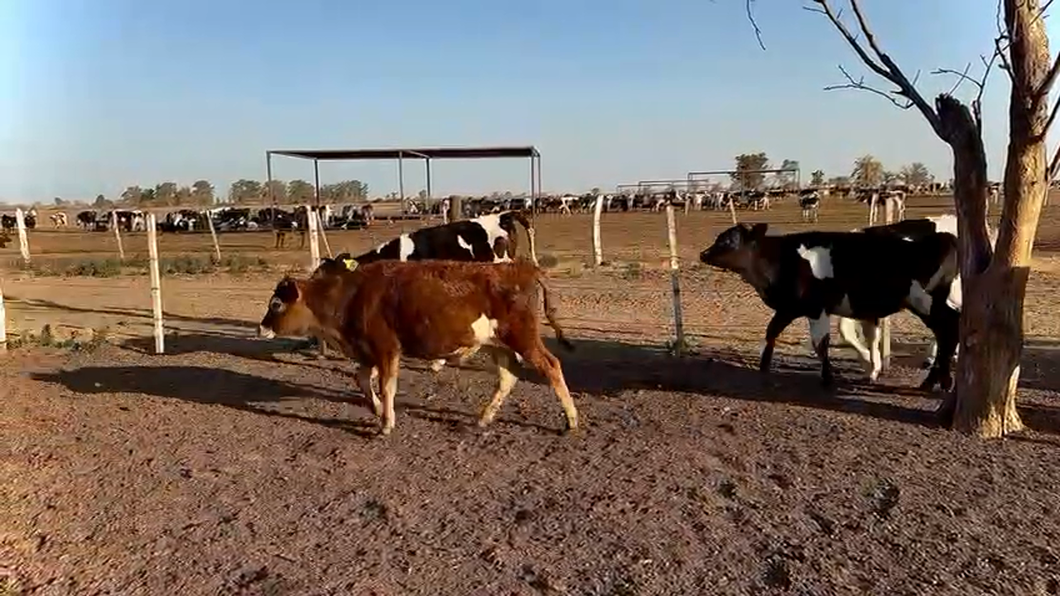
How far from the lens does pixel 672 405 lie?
8.39 meters

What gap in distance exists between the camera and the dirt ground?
4.86m

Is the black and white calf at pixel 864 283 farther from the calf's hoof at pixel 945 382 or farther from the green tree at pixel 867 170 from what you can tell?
the green tree at pixel 867 170

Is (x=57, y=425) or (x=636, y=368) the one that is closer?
(x=57, y=425)

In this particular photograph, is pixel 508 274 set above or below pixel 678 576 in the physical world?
above

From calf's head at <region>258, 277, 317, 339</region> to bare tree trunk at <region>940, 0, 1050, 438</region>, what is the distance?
540 centimetres

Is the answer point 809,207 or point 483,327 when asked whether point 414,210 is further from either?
point 483,327

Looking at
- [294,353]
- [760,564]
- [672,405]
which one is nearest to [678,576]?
[760,564]

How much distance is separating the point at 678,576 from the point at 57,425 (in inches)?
237

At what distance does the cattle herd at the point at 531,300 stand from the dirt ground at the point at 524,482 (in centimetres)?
44

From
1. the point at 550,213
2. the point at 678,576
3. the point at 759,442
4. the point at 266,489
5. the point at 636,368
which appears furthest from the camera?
the point at 550,213

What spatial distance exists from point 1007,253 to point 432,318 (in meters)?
4.40

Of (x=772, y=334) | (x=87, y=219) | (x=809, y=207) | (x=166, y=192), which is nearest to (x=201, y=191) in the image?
(x=166, y=192)

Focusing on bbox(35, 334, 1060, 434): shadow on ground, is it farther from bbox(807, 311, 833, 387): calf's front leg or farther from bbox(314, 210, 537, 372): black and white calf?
bbox(314, 210, 537, 372): black and white calf

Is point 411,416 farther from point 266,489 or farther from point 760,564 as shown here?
point 760,564
